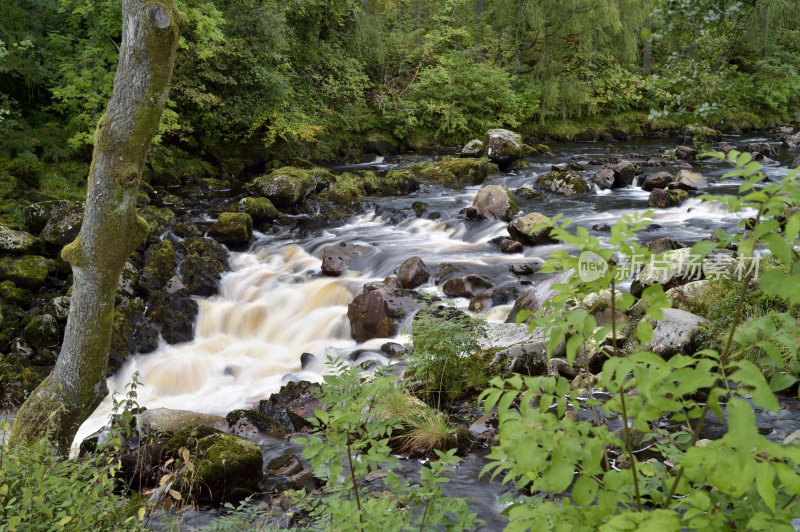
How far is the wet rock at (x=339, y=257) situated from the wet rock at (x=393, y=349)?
3.34 metres

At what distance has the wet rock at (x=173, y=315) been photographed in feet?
30.5

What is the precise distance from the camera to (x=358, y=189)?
1669cm

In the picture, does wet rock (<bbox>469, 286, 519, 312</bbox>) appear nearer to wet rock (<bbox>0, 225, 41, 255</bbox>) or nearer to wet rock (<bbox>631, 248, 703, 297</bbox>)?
wet rock (<bbox>631, 248, 703, 297</bbox>)

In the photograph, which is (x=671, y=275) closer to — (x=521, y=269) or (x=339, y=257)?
(x=521, y=269)

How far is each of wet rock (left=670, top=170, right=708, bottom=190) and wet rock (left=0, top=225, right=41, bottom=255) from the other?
15295mm

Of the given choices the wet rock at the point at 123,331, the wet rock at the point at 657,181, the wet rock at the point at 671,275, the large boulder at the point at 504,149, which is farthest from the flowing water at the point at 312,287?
the large boulder at the point at 504,149

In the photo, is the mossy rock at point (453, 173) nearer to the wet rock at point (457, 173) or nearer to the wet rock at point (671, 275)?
the wet rock at point (457, 173)

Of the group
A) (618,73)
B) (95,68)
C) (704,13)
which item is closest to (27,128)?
(95,68)

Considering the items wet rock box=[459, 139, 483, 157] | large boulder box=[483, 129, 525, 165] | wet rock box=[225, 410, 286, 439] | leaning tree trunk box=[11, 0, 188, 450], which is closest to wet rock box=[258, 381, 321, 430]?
wet rock box=[225, 410, 286, 439]

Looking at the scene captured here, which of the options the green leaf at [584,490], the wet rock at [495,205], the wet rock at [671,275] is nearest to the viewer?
the green leaf at [584,490]

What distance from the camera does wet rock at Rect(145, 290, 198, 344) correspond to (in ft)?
30.5

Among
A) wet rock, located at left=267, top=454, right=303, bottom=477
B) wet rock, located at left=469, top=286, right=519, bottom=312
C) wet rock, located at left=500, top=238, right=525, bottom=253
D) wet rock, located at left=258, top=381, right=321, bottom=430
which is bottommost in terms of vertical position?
wet rock, located at left=258, top=381, right=321, bottom=430

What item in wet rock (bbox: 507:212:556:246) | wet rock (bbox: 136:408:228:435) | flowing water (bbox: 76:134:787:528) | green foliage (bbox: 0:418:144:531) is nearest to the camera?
green foliage (bbox: 0:418:144:531)

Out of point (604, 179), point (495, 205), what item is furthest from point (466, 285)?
point (604, 179)
